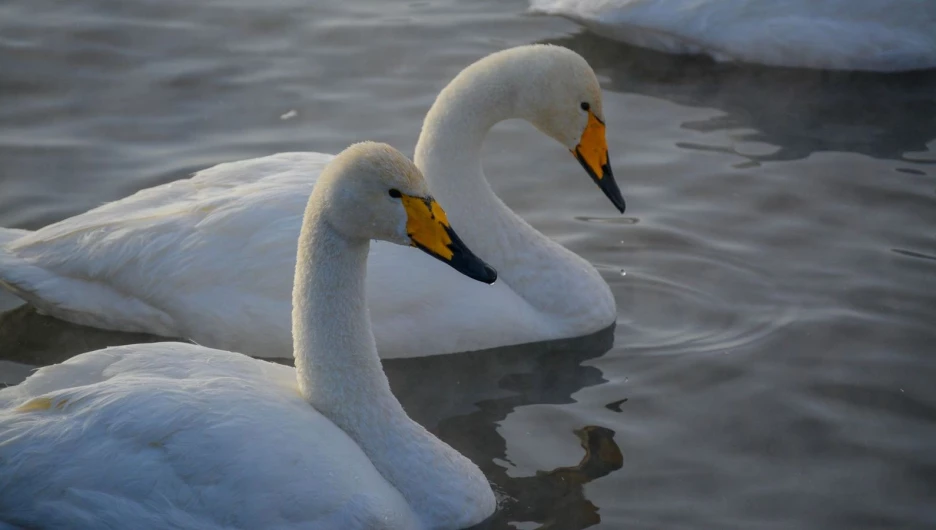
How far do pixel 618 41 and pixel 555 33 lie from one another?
21.2 inches

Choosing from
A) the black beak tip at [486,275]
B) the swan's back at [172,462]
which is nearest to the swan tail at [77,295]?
the swan's back at [172,462]

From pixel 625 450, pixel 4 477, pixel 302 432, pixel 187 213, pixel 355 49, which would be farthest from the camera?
pixel 355 49

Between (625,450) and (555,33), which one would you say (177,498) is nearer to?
(625,450)

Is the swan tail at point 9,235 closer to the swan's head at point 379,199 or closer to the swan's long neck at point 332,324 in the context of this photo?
the swan's long neck at point 332,324

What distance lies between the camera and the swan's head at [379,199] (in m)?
5.37

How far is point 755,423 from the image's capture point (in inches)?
257

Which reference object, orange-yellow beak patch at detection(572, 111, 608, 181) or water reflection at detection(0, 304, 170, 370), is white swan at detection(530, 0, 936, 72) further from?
water reflection at detection(0, 304, 170, 370)

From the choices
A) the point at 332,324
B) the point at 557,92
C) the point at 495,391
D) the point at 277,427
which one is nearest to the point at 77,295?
the point at 332,324

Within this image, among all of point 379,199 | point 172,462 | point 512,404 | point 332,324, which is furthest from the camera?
point 512,404

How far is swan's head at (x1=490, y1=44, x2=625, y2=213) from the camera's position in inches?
282

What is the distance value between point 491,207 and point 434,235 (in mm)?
1923

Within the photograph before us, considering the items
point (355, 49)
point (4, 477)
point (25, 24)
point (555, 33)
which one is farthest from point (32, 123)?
point (4, 477)

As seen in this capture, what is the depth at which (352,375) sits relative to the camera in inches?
218

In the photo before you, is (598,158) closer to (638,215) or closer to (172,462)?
(638,215)
